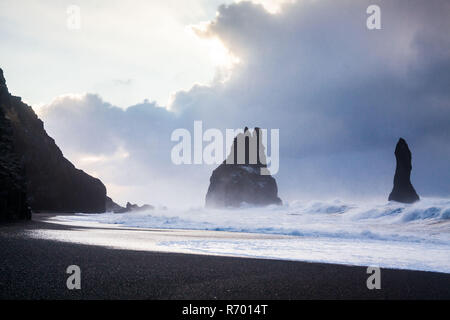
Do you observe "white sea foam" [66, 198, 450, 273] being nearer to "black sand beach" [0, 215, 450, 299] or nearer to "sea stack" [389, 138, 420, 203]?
"black sand beach" [0, 215, 450, 299]

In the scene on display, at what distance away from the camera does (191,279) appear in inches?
250

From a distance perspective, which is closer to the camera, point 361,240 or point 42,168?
point 361,240

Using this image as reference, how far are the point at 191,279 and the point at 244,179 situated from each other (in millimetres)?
102746

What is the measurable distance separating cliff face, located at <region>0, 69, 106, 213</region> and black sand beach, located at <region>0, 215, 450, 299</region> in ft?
231

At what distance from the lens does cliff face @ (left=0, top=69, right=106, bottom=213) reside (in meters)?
75.1

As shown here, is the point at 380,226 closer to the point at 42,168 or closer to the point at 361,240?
the point at 361,240

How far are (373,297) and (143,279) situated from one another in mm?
3773

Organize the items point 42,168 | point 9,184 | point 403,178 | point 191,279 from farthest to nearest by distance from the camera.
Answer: point 42,168 < point 403,178 < point 9,184 < point 191,279

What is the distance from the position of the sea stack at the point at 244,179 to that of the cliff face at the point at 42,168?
40.0 meters

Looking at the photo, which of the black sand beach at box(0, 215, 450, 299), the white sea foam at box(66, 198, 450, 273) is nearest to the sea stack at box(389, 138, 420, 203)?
the white sea foam at box(66, 198, 450, 273)

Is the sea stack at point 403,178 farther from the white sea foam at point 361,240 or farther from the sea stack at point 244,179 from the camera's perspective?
the sea stack at point 244,179

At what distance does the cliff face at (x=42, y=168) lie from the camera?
2955 inches

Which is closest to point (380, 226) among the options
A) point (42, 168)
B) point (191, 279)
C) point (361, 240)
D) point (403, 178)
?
point (361, 240)
